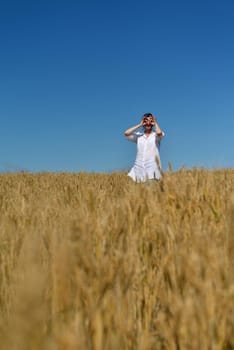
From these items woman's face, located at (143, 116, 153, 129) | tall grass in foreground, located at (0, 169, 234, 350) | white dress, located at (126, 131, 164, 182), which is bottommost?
tall grass in foreground, located at (0, 169, 234, 350)

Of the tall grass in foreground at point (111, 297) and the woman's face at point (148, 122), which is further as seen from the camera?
the woman's face at point (148, 122)

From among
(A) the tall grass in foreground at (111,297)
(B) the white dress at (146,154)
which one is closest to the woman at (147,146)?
(B) the white dress at (146,154)

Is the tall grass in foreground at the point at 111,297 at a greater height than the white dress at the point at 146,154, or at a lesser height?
lesser

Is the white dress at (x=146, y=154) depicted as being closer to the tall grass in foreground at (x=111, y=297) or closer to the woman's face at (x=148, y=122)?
the woman's face at (x=148, y=122)

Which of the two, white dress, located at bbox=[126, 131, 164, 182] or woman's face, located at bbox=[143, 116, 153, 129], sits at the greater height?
woman's face, located at bbox=[143, 116, 153, 129]

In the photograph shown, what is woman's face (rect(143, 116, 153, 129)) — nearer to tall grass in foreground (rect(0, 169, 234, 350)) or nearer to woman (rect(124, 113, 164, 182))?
woman (rect(124, 113, 164, 182))

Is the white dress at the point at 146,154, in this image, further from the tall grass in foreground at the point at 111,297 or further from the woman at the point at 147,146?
the tall grass in foreground at the point at 111,297

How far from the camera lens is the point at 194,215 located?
89.4 inches

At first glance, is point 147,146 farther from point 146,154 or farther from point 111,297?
point 111,297

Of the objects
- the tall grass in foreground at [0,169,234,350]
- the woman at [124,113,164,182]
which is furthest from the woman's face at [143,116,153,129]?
the tall grass in foreground at [0,169,234,350]

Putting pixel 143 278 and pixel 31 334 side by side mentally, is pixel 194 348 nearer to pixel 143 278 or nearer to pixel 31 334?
pixel 31 334

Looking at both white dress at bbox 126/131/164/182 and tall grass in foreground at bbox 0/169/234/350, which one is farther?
white dress at bbox 126/131/164/182

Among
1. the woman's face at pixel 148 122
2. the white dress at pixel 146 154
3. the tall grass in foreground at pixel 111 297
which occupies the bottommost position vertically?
the tall grass in foreground at pixel 111 297

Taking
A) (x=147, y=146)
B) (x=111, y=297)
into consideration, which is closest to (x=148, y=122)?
(x=147, y=146)
